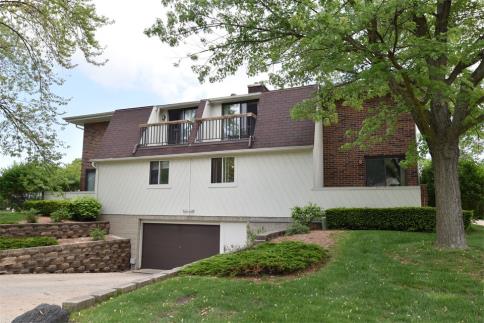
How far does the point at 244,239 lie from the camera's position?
16156 mm

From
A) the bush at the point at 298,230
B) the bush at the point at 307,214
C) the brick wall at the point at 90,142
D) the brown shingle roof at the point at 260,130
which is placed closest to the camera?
the bush at the point at 298,230

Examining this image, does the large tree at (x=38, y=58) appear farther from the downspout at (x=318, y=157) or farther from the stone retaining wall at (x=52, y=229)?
the downspout at (x=318, y=157)

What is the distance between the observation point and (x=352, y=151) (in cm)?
1648

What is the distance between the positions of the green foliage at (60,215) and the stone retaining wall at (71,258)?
2.66 meters

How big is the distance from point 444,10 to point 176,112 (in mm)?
13776

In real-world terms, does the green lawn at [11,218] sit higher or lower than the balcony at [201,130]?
lower

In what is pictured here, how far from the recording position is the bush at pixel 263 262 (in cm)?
804

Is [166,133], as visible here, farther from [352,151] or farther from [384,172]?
[384,172]

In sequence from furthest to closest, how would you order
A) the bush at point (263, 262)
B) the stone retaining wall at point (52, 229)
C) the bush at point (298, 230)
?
the stone retaining wall at point (52, 229), the bush at point (298, 230), the bush at point (263, 262)

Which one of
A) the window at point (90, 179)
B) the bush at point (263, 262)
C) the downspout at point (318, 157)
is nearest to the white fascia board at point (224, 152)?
the downspout at point (318, 157)

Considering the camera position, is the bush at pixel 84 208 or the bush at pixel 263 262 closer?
the bush at pixel 263 262

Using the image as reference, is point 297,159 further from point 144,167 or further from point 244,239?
point 144,167

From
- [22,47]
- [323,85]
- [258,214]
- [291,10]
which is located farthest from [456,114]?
[22,47]

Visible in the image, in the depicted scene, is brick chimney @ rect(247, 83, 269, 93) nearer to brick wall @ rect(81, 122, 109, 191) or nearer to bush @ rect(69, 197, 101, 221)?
brick wall @ rect(81, 122, 109, 191)
